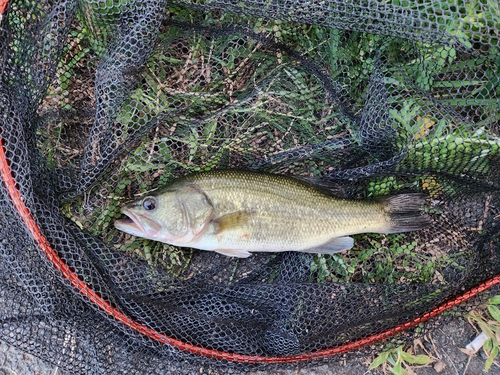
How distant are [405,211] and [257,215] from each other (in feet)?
3.09

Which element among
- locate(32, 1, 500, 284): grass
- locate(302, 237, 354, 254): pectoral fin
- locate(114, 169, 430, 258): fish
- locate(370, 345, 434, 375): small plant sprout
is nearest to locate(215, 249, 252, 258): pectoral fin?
locate(114, 169, 430, 258): fish

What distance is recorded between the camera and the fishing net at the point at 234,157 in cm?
239

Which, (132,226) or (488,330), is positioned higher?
(132,226)

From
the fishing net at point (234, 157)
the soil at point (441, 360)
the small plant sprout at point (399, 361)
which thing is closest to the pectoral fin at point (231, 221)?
the fishing net at point (234, 157)

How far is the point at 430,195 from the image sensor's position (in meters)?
2.84

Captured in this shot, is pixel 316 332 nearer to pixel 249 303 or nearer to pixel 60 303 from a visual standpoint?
pixel 249 303

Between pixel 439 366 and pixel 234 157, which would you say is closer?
pixel 234 157

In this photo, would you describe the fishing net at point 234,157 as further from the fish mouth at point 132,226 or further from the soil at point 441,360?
the soil at point 441,360

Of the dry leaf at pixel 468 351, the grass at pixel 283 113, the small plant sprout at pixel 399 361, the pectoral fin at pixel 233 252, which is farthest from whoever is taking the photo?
the dry leaf at pixel 468 351

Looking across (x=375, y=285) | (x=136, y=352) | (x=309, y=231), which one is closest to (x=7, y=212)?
(x=136, y=352)

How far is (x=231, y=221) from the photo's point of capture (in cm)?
262

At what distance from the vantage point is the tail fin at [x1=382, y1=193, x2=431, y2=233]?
8.90ft

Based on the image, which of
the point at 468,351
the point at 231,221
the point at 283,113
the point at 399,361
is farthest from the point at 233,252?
the point at 468,351

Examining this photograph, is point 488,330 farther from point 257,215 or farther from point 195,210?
point 195,210
